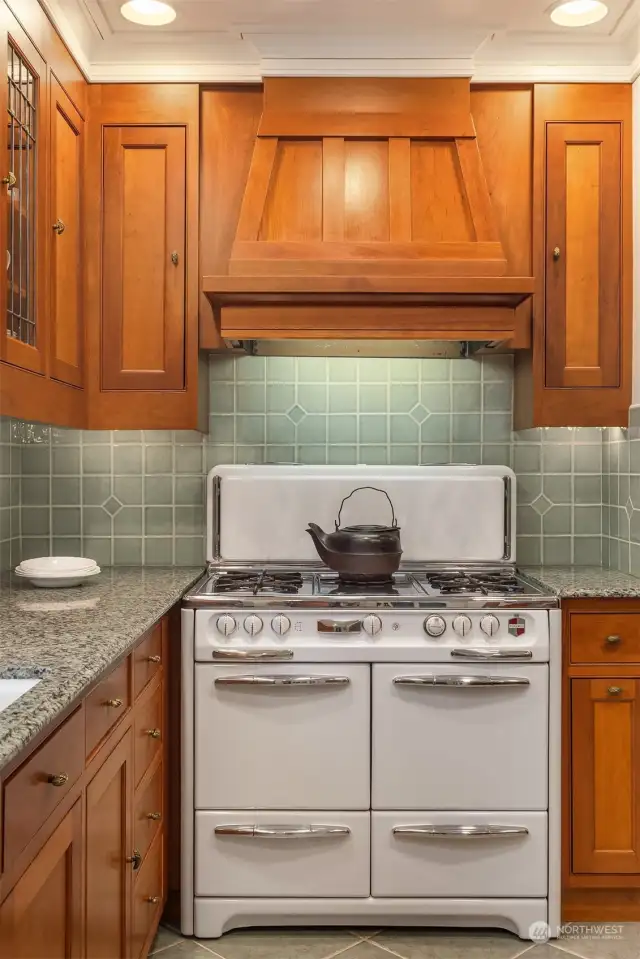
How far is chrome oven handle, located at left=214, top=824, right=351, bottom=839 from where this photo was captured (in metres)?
2.21

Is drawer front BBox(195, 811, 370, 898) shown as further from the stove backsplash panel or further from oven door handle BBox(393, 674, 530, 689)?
the stove backsplash panel

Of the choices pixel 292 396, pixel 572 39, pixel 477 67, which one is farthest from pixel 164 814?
pixel 572 39

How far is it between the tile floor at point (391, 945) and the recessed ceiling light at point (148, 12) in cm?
272

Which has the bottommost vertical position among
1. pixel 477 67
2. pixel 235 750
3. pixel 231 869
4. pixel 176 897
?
pixel 176 897

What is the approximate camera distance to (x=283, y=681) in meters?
2.21

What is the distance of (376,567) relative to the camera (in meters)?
2.42

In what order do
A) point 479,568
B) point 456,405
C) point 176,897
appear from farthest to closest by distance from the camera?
point 456,405, point 479,568, point 176,897

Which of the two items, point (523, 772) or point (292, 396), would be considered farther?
point (292, 396)

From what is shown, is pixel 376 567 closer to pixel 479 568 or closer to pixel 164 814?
pixel 479 568

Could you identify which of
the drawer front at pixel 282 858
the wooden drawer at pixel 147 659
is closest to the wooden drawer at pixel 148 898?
the drawer front at pixel 282 858

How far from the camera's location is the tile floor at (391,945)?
7.10ft

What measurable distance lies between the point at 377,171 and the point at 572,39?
748 millimetres

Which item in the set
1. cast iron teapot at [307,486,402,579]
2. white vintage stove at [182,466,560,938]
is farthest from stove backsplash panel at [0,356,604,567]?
white vintage stove at [182,466,560,938]

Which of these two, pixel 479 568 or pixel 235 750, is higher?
pixel 479 568
